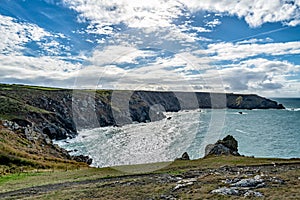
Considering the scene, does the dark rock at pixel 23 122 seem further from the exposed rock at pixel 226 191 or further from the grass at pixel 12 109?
the exposed rock at pixel 226 191

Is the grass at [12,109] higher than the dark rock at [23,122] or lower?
higher

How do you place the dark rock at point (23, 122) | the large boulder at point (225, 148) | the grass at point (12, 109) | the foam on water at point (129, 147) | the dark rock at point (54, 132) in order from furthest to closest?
the dark rock at point (54, 132), the grass at point (12, 109), the dark rock at point (23, 122), the foam on water at point (129, 147), the large boulder at point (225, 148)

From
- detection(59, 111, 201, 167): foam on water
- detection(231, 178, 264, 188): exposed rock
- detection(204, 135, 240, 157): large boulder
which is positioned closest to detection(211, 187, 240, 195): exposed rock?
detection(231, 178, 264, 188): exposed rock

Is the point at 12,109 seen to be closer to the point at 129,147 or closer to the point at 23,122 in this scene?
the point at 23,122

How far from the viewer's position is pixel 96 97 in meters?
172

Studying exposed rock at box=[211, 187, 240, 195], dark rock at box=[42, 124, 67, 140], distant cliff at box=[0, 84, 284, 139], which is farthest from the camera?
dark rock at box=[42, 124, 67, 140]

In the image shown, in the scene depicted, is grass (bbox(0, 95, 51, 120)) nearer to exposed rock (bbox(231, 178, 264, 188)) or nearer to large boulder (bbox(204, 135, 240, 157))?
large boulder (bbox(204, 135, 240, 157))

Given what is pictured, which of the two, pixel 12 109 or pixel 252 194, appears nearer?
pixel 252 194

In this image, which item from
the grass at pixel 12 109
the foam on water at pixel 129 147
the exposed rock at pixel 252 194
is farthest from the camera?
the grass at pixel 12 109

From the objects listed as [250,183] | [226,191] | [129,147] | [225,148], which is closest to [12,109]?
[129,147]

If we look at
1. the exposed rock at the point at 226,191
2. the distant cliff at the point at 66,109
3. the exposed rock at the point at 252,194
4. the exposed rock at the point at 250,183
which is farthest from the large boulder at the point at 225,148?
the exposed rock at the point at 252,194

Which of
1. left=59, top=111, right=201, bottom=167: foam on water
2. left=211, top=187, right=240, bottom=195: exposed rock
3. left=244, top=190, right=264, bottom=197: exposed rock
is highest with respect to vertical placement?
left=244, top=190, right=264, bottom=197: exposed rock

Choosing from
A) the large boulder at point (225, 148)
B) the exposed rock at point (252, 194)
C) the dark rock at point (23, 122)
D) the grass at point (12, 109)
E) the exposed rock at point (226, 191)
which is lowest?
the large boulder at point (225, 148)

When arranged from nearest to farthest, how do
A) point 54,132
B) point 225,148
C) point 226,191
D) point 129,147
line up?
point 226,191 → point 225,148 → point 129,147 → point 54,132
